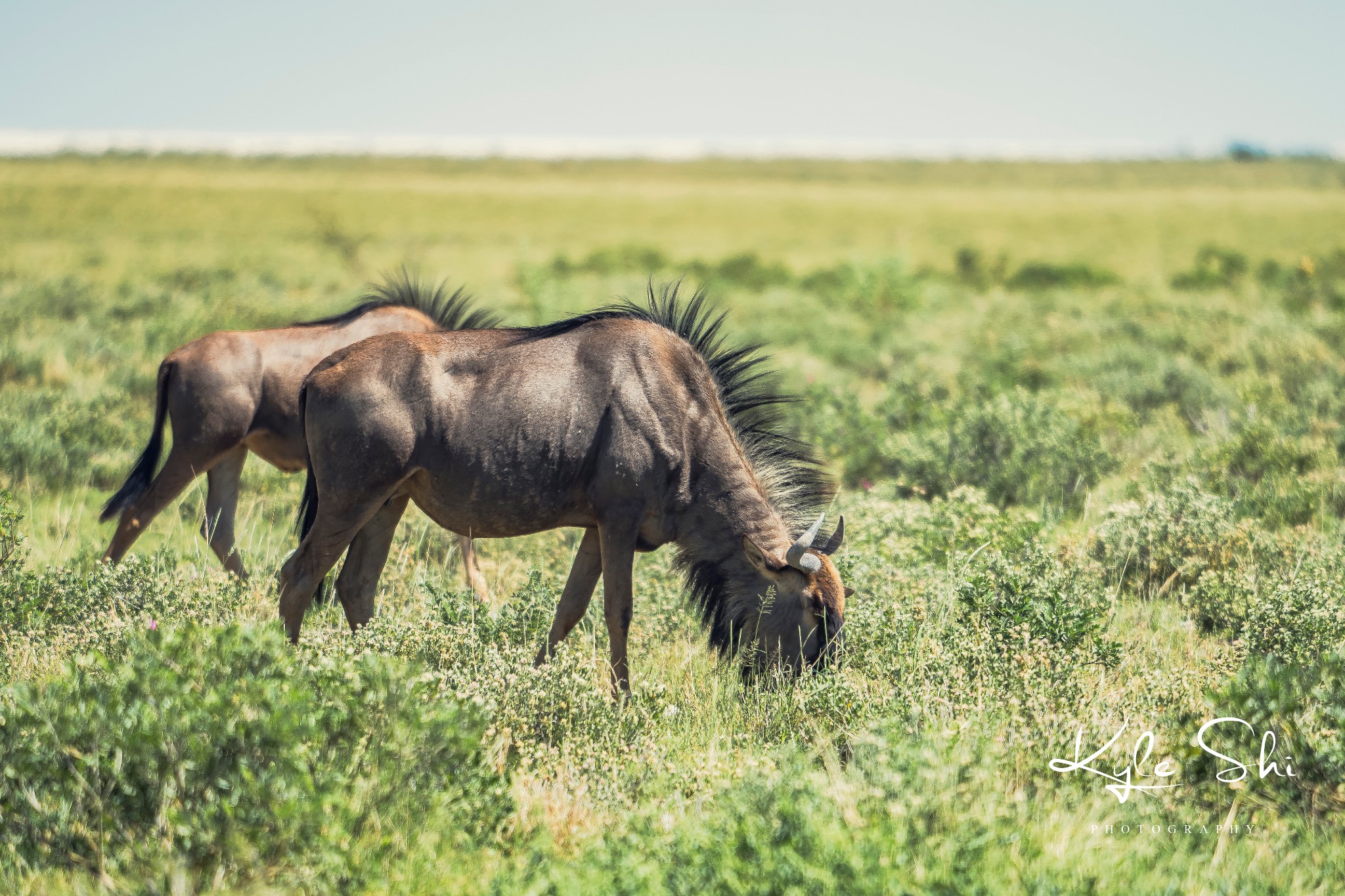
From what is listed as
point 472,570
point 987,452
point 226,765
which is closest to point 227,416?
point 472,570

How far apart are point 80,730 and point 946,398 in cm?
1022

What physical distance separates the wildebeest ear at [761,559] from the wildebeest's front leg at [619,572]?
53 cm

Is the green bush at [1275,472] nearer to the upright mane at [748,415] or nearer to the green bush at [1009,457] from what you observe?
the green bush at [1009,457]

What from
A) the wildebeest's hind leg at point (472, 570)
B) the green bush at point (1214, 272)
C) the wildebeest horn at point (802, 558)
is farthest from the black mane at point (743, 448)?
the green bush at point (1214, 272)

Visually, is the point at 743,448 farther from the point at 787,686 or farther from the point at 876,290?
the point at 876,290

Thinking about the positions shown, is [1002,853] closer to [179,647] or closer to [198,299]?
[179,647]

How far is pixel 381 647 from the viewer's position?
15.0 ft

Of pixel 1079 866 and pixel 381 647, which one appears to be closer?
pixel 1079 866

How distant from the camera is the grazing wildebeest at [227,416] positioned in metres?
6.75

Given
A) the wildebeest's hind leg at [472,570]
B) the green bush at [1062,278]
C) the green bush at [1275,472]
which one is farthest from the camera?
the green bush at [1062,278]

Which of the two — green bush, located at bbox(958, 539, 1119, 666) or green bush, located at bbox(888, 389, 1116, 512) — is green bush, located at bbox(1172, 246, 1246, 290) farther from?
green bush, located at bbox(958, 539, 1119, 666)

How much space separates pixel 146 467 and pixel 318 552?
9.14ft

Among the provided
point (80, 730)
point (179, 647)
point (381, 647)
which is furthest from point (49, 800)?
point (381, 647)

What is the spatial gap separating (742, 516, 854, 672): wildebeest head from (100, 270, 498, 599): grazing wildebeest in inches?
90.9
